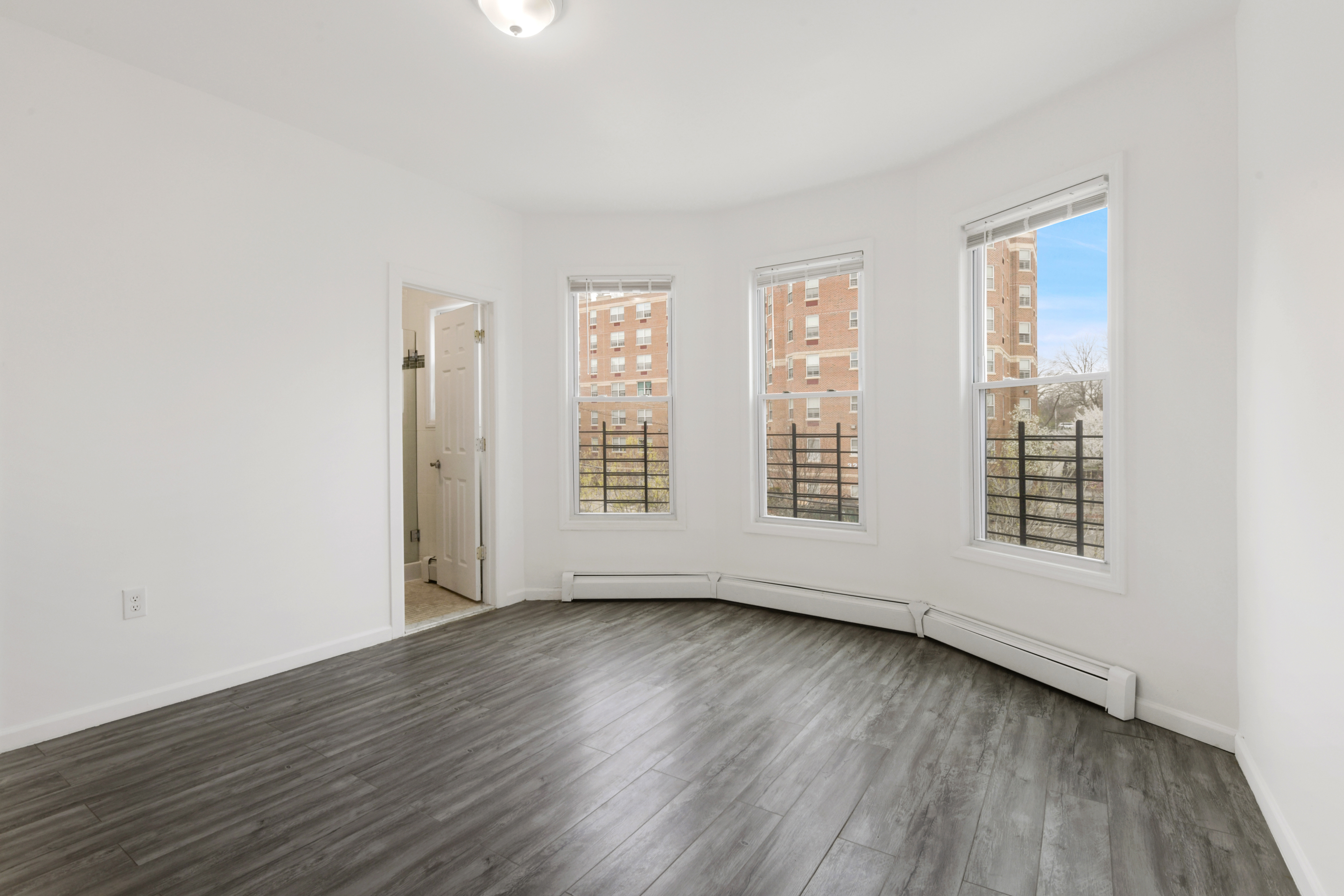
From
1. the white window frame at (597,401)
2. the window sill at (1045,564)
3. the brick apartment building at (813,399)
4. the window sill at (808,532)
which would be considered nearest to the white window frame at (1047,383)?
the window sill at (1045,564)

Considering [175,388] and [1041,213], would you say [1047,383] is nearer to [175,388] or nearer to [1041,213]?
[1041,213]

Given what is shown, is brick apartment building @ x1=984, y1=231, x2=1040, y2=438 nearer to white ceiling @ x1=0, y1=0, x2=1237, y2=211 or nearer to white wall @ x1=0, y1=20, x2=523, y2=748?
white ceiling @ x1=0, y1=0, x2=1237, y2=211

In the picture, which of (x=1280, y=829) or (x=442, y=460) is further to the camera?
(x=442, y=460)

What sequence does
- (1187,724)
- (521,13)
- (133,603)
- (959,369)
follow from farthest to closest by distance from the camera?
(959,369), (133,603), (1187,724), (521,13)

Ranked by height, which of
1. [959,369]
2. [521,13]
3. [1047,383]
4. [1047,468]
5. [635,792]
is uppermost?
[521,13]

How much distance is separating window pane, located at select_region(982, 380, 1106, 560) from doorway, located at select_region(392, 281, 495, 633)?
3172mm

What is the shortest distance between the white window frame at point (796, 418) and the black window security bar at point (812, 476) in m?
0.04

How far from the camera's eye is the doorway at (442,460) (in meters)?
4.45

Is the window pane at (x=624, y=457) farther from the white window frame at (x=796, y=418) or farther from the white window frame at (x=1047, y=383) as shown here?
the white window frame at (x=1047, y=383)

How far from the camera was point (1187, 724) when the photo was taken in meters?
2.51

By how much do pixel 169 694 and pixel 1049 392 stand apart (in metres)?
4.29

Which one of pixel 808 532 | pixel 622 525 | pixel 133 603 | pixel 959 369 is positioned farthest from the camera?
pixel 622 525

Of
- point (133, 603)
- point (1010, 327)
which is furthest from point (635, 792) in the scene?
point (1010, 327)

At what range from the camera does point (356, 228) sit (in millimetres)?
3576
